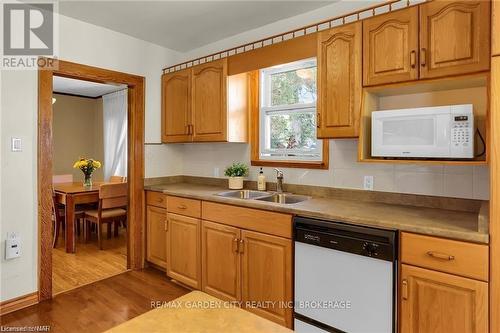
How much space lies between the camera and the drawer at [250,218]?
2119mm

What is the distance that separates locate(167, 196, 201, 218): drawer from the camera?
2707 millimetres

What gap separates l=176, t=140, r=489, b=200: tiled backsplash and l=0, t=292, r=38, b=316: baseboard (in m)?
1.96

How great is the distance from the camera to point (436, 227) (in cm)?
156

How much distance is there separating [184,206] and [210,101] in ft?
3.38

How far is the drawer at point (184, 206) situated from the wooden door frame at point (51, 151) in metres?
0.65

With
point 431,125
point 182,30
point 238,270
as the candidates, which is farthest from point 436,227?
point 182,30

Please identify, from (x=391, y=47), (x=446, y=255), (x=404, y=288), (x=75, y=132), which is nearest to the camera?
(x=446, y=255)

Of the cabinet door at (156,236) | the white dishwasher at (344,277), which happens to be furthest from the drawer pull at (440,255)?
the cabinet door at (156,236)

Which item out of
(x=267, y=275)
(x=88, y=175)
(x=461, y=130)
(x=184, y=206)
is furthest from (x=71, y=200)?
(x=461, y=130)

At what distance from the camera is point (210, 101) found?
118 inches

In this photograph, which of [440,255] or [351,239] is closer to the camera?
[440,255]
